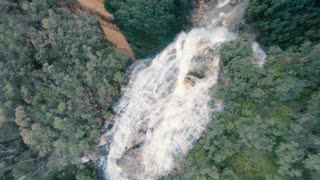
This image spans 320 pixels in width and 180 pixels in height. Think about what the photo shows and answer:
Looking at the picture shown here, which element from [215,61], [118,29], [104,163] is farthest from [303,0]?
[104,163]

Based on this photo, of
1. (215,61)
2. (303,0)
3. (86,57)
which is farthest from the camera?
(86,57)

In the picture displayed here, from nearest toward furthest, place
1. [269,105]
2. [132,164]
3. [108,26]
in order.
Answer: [269,105], [132,164], [108,26]

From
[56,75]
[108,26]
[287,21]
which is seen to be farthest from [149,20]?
[287,21]

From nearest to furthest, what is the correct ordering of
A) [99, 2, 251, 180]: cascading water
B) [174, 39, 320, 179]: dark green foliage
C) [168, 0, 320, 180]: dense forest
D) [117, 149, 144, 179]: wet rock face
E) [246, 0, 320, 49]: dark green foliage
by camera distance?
1. [174, 39, 320, 179]: dark green foliage
2. [168, 0, 320, 180]: dense forest
3. [246, 0, 320, 49]: dark green foliage
4. [99, 2, 251, 180]: cascading water
5. [117, 149, 144, 179]: wet rock face

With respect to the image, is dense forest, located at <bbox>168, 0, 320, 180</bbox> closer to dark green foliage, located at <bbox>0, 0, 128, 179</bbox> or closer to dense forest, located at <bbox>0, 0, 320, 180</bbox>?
dense forest, located at <bbox>0, 0, 320, 180</bbox>

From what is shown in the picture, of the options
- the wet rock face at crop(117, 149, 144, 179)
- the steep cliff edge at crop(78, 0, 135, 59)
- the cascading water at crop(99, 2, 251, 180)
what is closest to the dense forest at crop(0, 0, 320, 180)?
the steep cliff edge at crop(78, 0, 135, 59)

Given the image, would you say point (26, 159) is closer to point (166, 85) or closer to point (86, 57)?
point (86, 57)

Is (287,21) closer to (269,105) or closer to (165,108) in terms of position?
(269,105)
